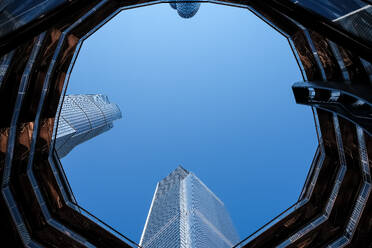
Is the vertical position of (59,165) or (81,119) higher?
(81,119)

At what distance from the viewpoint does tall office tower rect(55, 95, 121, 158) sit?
84.2 metres

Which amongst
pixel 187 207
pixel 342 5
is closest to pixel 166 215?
pixel 187 207

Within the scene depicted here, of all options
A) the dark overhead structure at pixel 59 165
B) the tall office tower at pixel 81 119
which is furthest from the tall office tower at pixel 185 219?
the dark overhead structure at pixel 59 165

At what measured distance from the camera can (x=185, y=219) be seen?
10556cm

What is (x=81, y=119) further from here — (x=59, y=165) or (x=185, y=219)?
(x=59, y=165)

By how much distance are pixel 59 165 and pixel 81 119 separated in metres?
104

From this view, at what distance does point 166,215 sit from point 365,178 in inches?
4785

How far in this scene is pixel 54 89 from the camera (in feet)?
36.6

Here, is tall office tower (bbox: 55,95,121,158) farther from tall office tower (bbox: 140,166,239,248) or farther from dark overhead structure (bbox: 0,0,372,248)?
dark overhead structure (bbox: 0,0,372,248)

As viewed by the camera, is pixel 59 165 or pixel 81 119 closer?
pixel 59 165

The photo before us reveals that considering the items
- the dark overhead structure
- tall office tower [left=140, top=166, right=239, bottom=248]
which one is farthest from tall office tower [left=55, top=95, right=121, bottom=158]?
the dark overhead structure

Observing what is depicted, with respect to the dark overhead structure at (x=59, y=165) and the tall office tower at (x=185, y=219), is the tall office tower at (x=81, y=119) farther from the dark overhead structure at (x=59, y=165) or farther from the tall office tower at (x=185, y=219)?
the dark overhead structure at (x=59, y=165)

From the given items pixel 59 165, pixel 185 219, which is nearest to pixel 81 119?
pixel 185 219

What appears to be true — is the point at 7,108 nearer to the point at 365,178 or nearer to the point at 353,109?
the point at 353,109
